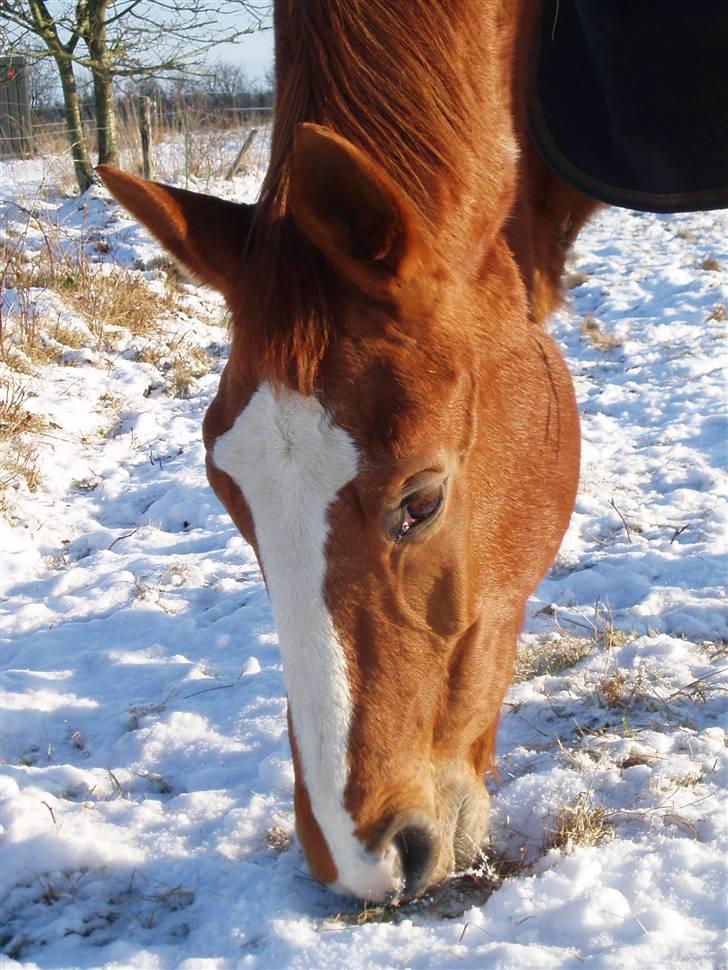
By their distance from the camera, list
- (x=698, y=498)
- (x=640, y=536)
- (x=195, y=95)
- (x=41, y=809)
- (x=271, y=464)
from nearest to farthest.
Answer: (x=271, y=464) → (x=41, y=809) → (x=640, y=536) → (x=698, y=498) → (x=195, y=95)

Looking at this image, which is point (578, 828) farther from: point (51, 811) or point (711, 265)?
point (711, 265)

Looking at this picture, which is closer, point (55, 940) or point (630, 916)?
point (630, 916)

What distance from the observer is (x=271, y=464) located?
4.74ft

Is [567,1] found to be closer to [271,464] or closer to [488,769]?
[271,464]

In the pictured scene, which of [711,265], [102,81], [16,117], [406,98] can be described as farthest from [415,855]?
[16,117]

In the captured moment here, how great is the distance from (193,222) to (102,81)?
984 cm

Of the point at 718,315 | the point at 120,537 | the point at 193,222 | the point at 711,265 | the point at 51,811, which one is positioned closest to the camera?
the point at 193,222

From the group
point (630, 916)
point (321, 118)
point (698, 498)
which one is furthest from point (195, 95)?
point (630, 916)

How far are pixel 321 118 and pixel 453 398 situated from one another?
61 centimetres

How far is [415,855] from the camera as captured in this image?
60.4 inches

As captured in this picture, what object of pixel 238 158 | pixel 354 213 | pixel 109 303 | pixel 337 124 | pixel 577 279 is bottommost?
pixel 577 279

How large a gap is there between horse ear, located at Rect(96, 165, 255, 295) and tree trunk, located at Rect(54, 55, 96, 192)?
9.22 metres

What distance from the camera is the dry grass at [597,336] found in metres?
5.95

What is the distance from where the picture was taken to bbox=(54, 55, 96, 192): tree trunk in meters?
9.90
